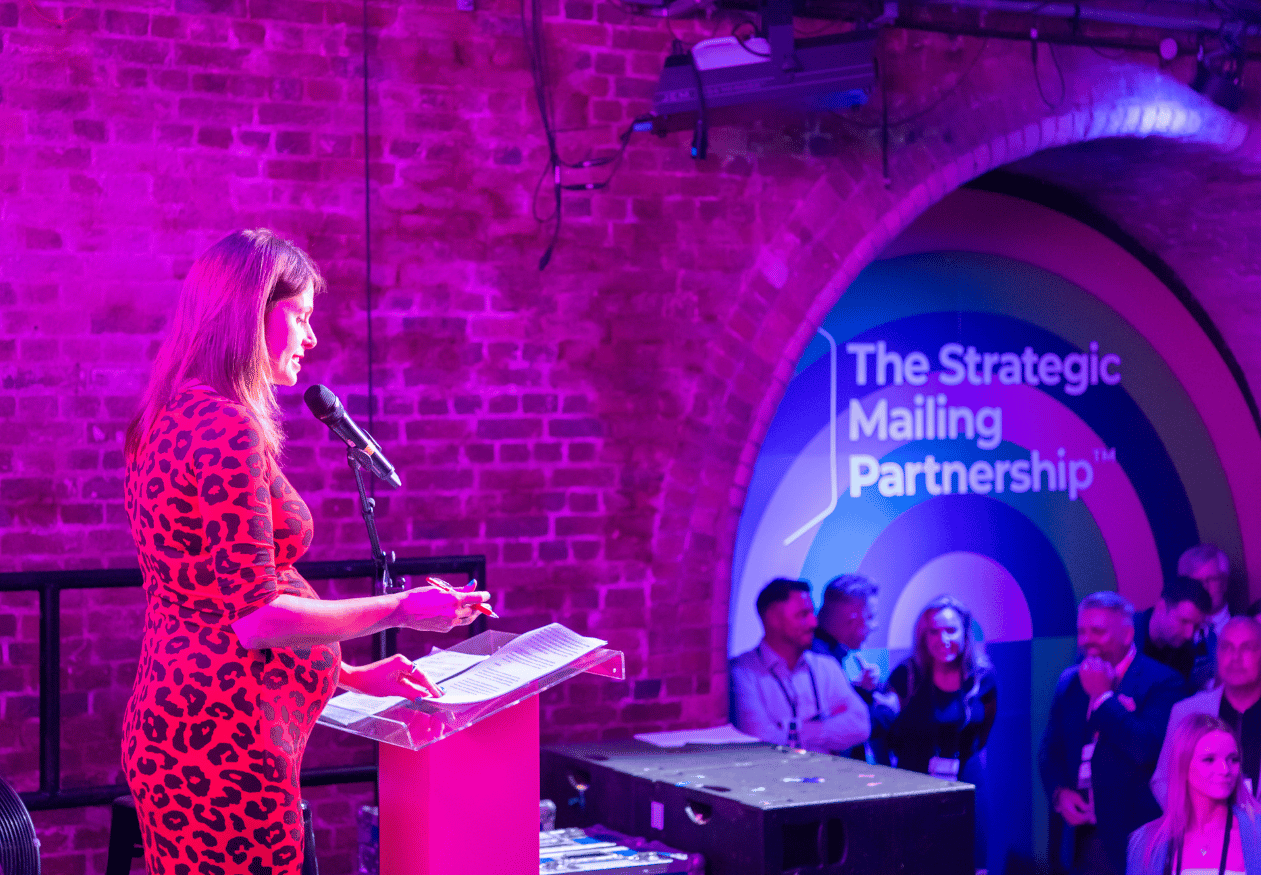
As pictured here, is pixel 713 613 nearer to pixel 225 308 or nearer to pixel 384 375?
pixel 384 375

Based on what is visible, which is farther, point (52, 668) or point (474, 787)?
point (52, 668)

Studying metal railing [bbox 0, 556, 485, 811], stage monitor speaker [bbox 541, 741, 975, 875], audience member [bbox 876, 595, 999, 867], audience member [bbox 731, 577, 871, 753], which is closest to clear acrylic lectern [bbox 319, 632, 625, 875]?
stage monitor speaker [bbox 541, 741, 975, 875]

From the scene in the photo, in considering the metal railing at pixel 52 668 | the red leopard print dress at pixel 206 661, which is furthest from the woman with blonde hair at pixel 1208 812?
the red leopard print dress at pixel 206 661

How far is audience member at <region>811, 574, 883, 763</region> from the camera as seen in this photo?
523 cm

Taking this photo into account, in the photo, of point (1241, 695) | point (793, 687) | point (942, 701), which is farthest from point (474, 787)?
point (1241, 695)

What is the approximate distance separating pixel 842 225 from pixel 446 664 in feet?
8.65

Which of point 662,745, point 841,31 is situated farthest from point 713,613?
point 841,31

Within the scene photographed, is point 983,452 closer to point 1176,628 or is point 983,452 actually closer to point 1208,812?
point 1176,628

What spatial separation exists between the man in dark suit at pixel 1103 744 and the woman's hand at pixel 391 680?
13.8 ft

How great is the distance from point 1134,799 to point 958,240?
2.42 meters

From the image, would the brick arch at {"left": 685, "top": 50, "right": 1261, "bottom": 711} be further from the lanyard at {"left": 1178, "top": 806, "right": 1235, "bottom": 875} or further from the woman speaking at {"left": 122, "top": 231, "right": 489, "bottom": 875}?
the woman speaking at {"left": 122, "top": 231, "right": 489, "bottom": 875}

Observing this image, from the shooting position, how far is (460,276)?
4.07 m

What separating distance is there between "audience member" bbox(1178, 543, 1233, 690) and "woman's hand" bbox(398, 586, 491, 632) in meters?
4.81

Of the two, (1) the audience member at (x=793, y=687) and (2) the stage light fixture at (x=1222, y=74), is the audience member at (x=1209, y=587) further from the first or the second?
(2) the stage light fixture at (x=1222, y=74)
